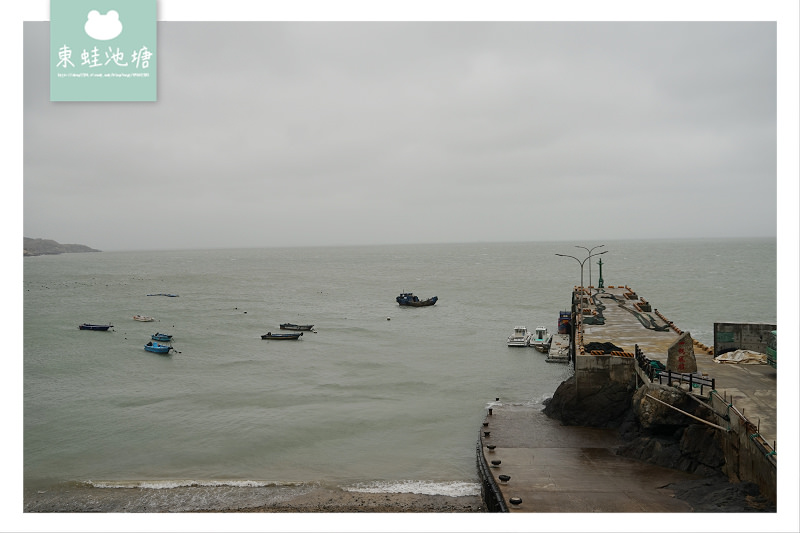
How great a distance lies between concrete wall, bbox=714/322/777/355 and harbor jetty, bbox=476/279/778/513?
4 cm

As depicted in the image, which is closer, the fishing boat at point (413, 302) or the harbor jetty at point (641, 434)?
the harbor jetty at point (641, 434)

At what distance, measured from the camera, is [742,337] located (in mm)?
25062

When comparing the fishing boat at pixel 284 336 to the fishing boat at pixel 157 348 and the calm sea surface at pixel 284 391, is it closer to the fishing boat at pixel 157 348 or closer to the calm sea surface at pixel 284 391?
the calm sea surface at pixel 284 391

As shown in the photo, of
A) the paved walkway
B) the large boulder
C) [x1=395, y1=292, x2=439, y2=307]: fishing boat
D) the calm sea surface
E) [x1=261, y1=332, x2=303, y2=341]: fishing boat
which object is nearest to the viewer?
the paved walkway

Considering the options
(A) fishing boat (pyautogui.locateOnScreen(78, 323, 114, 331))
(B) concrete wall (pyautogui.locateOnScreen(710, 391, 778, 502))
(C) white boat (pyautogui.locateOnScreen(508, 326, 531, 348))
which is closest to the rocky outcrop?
(B) concrete wall (pyautogui.locateOnScreen(710, 391, 778, 502))

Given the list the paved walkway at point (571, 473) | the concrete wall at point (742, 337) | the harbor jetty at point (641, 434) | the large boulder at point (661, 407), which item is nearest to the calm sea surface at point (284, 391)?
the paved walkway at point (571, 473)

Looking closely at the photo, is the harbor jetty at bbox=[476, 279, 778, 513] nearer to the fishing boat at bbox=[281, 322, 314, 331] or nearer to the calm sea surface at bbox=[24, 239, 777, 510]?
the calm sea surface at bbox=[24, 239, 777, 510]

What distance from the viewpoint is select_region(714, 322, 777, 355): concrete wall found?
24812 millimetres

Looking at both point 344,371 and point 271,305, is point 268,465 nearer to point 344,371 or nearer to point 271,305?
point 344,371

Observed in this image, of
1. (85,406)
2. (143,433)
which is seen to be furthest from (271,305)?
(143,433)

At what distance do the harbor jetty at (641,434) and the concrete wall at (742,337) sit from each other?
0.13 feet

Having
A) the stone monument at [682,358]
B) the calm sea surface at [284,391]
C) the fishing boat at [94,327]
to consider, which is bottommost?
the calm sea surface at [284,391]

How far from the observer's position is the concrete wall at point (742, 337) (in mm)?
24812
